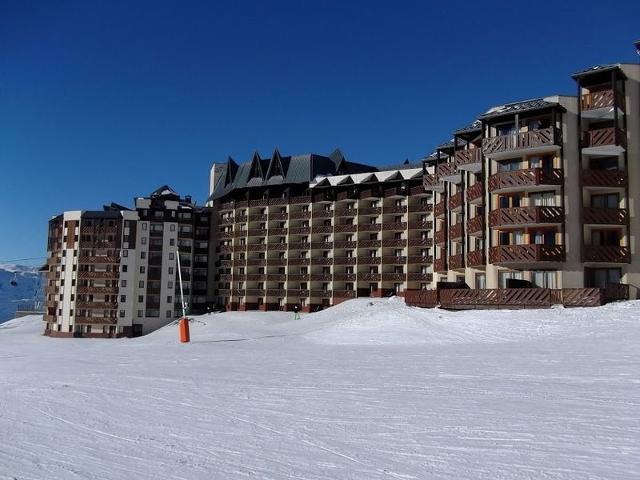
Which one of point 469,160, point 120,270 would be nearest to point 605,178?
point 469,160

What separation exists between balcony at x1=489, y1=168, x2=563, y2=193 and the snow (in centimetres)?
1655

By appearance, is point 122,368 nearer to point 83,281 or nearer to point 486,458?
point 486,458

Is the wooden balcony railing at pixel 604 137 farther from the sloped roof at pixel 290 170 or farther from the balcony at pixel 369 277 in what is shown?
the sloped roof at pixel 290 170

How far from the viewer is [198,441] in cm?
913

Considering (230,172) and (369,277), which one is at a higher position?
(230,172)

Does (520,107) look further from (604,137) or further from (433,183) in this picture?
(433,183)

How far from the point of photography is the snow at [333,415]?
7.69 m

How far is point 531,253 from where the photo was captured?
36594 millimetres

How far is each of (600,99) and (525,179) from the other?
709 centimetres

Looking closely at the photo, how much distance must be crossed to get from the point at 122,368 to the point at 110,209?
76.8 metres

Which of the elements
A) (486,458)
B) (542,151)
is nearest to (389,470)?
(486,458)

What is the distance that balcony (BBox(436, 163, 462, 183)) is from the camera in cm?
4669

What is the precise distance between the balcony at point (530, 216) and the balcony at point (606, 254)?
2.63 meters

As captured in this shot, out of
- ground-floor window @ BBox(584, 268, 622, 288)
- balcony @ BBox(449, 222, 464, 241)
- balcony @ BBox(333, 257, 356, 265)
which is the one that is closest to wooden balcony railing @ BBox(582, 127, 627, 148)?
ground-floor window @ BBox(584, 268, 622, 288)
